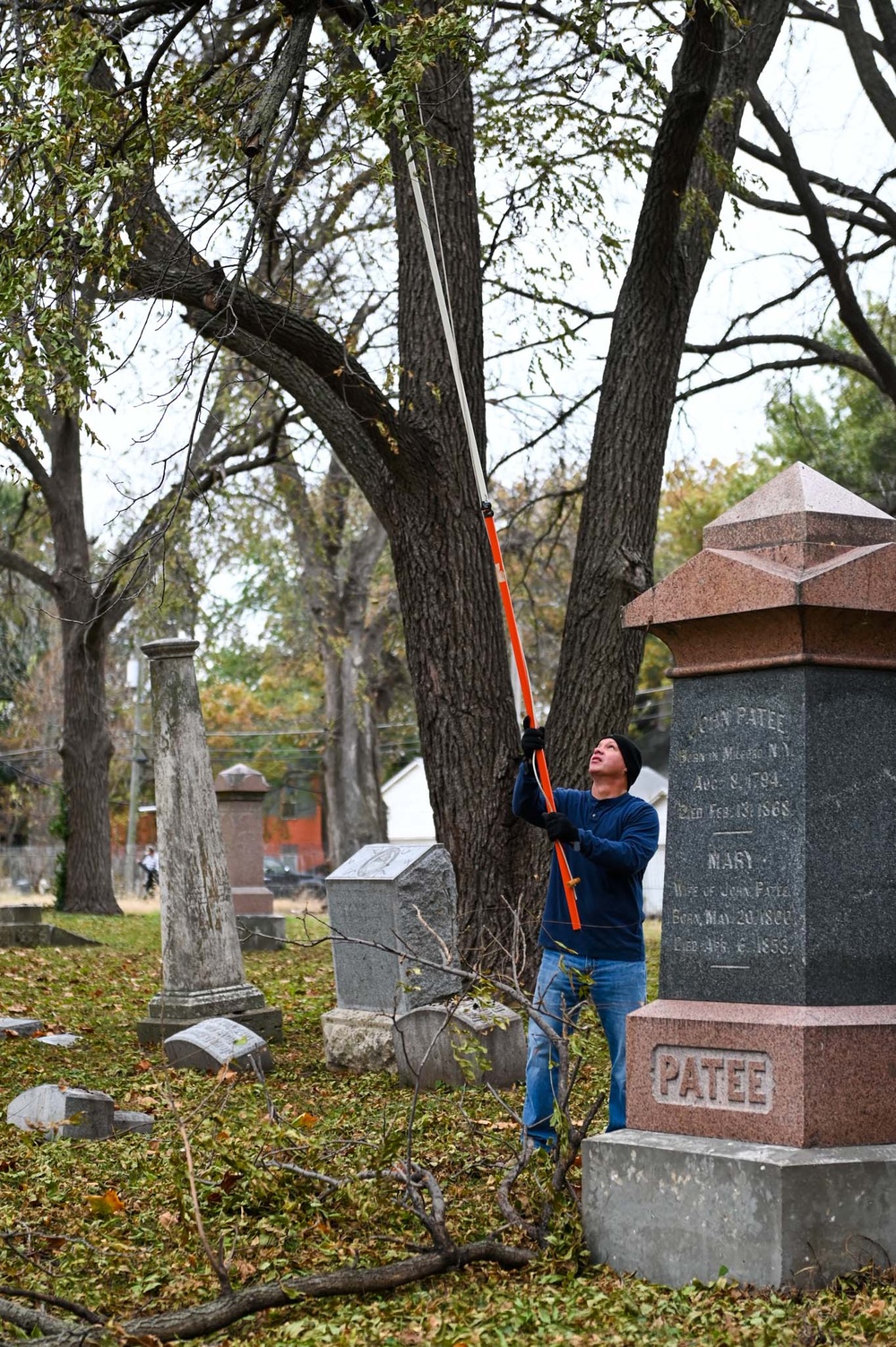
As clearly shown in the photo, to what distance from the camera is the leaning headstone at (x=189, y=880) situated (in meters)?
10.3

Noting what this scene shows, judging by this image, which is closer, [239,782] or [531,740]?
[531,740]

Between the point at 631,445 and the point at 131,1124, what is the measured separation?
222 inches

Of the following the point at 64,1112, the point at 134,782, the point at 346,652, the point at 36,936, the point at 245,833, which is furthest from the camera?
the point at 134,782

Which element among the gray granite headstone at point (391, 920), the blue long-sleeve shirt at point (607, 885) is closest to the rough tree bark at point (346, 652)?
the gray granite headstone at point (391, 920)

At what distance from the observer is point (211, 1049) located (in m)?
8.91

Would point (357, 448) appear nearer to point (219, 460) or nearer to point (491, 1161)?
point (491, 1161)

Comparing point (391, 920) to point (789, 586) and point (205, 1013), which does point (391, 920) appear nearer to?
point (205, 1013)

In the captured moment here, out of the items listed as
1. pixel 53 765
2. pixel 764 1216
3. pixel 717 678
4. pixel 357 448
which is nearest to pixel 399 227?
pixel 357 448

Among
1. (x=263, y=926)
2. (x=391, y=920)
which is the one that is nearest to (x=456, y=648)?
(x=391, y=920)

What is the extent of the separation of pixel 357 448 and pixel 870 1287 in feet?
22.7

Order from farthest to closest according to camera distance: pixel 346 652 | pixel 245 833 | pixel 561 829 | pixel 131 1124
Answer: pixel 346 652
pixel 245 833
pixel 131 1124
pixel 561 829

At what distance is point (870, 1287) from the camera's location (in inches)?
177

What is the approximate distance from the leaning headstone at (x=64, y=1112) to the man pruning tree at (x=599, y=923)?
2160 millimetres

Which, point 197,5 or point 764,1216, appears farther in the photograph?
point 197,5
